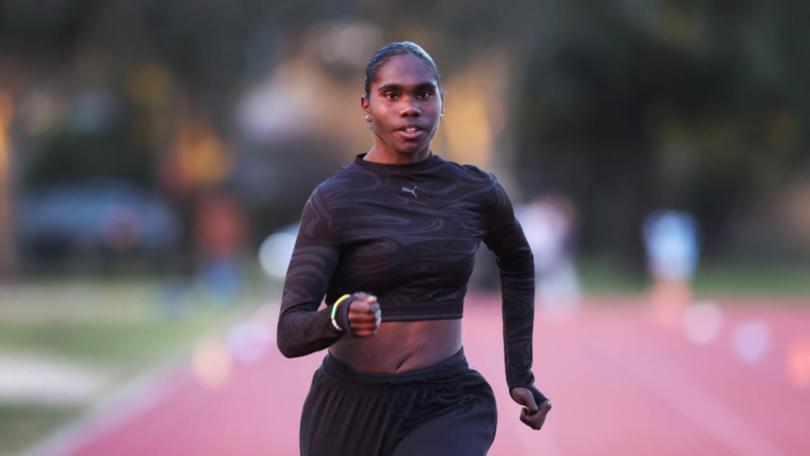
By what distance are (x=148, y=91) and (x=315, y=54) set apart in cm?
434

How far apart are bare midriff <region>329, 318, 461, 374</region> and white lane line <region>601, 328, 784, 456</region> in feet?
24.9

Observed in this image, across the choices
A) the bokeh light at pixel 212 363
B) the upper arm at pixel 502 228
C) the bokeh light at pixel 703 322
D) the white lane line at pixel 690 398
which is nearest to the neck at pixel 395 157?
the upper arm at pixel 502 228

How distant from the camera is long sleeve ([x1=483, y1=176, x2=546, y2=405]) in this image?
17.7 ft

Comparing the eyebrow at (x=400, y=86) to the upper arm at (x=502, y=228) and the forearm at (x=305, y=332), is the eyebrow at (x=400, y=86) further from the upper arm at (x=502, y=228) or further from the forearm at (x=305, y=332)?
the forearm at (x=305, y=332)

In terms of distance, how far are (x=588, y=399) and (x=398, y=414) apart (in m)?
10.8

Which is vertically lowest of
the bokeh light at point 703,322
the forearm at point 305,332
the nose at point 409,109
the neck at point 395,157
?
the bokeh light at point 703,322

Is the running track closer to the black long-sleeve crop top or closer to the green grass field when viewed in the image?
the green grass field

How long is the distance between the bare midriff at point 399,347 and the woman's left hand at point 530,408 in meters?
0.42

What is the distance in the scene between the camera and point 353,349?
5.10 metres

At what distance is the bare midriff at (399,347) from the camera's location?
199 inches

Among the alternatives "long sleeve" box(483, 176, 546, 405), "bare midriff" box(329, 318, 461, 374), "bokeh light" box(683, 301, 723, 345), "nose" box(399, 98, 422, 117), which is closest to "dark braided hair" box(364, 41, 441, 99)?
"nose" box(399, 98, 422, 117)

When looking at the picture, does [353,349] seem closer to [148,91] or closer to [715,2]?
[715,2]

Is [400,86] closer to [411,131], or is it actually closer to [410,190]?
[411,131]

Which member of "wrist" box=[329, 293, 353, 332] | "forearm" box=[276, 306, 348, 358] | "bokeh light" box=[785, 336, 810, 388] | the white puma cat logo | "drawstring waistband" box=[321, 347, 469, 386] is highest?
the white puma cat logo
